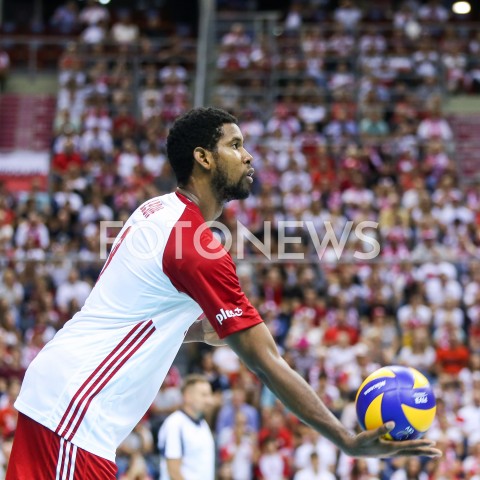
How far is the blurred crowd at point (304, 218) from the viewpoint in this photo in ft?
40.5

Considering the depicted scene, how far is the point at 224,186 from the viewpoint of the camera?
166 inches

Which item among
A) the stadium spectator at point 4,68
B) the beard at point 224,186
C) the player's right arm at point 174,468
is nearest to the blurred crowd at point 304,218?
the stadium spectator at point 4,68

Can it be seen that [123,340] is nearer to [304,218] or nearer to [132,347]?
[132,347]

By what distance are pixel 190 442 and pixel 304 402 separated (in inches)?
199

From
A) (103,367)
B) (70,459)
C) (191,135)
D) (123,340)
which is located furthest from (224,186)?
(70,459)

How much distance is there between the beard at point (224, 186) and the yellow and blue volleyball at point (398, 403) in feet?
3.38

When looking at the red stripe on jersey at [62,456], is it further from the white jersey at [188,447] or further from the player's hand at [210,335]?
the white jersey at [188,447]

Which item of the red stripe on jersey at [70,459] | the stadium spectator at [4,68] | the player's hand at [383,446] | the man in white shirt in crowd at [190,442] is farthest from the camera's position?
the stadium spectator at [4,68]

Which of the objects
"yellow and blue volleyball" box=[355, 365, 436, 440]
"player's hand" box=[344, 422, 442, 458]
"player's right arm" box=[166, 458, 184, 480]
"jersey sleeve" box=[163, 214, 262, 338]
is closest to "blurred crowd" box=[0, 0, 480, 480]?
"player's right arm" box=[166, 458, 184, 480]

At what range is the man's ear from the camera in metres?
4.21

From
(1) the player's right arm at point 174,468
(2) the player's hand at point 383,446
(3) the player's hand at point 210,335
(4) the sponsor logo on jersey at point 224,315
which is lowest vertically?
(1) the player's right arm at point 174,468

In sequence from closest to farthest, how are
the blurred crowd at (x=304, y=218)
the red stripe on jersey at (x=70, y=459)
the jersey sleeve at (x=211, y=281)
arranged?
1. the jersey sleeve at (x=211, y=281)
2. the red stripe on jersey at (x=70, y=459)
3. the blurred crowd at (x=304, y=218)

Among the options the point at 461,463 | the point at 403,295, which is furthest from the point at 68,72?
the point at 461,463

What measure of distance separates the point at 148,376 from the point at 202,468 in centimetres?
476
